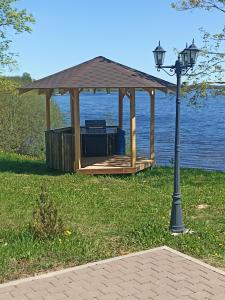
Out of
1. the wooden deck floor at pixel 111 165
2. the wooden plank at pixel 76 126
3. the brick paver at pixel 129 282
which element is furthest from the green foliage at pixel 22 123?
the brick paver at pixel 129 282

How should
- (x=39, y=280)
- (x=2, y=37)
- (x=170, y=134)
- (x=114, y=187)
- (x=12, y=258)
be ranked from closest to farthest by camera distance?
(x=39, y=280) → (x=12, y=258) → (x=114, y=187) → (x=2, y=37) → (x=170, y=134)

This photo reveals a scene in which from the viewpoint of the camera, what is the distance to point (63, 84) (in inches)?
507

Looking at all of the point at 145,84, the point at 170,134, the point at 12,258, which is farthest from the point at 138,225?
the point at 170,134

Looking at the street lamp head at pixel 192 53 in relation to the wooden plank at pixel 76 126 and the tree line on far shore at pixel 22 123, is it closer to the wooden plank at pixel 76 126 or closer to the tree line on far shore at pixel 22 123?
the wooden plank at pixel 76 126

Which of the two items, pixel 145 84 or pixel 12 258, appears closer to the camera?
pixel 12 258

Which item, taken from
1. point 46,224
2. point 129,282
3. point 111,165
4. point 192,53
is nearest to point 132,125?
point 111,165

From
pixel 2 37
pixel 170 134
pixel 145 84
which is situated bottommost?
pixel 170 134

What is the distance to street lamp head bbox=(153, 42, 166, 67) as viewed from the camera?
25.2 feet

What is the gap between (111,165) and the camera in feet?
46.4

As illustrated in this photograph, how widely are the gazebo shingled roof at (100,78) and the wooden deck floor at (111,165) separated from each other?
264cm

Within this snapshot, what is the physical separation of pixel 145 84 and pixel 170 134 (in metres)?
26.4

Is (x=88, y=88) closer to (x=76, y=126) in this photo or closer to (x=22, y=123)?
(x=76, y=126)

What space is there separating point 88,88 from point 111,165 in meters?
2.67

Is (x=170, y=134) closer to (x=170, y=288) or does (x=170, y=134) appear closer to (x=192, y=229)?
(x=192, y=229)
